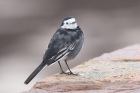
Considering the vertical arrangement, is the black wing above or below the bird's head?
below

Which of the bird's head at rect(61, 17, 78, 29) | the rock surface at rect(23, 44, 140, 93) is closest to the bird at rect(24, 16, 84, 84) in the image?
the bird's head at rect(61, 17, 78, 29)

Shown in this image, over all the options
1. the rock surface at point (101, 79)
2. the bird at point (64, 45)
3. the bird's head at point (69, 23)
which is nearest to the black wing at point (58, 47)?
the bird at point (64, 45)

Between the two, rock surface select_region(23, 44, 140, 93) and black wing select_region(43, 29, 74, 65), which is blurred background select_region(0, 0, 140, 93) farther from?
rock surface select_region(23, 44, 140, 93)

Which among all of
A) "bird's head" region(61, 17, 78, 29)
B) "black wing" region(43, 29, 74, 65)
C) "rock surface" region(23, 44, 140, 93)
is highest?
"bird's head" region(61, 17, 78, 29)

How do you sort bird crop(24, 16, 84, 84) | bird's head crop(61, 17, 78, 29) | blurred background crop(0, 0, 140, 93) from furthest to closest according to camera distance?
blurred background crop(0, 0, 140, 93), bird's head crop(61, 17, 78, 29), bird crop(24, 16, 84, 84)

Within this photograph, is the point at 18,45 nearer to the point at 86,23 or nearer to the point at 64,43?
the point at 86,23

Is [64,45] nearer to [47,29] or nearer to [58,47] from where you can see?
Result: [58,47]
